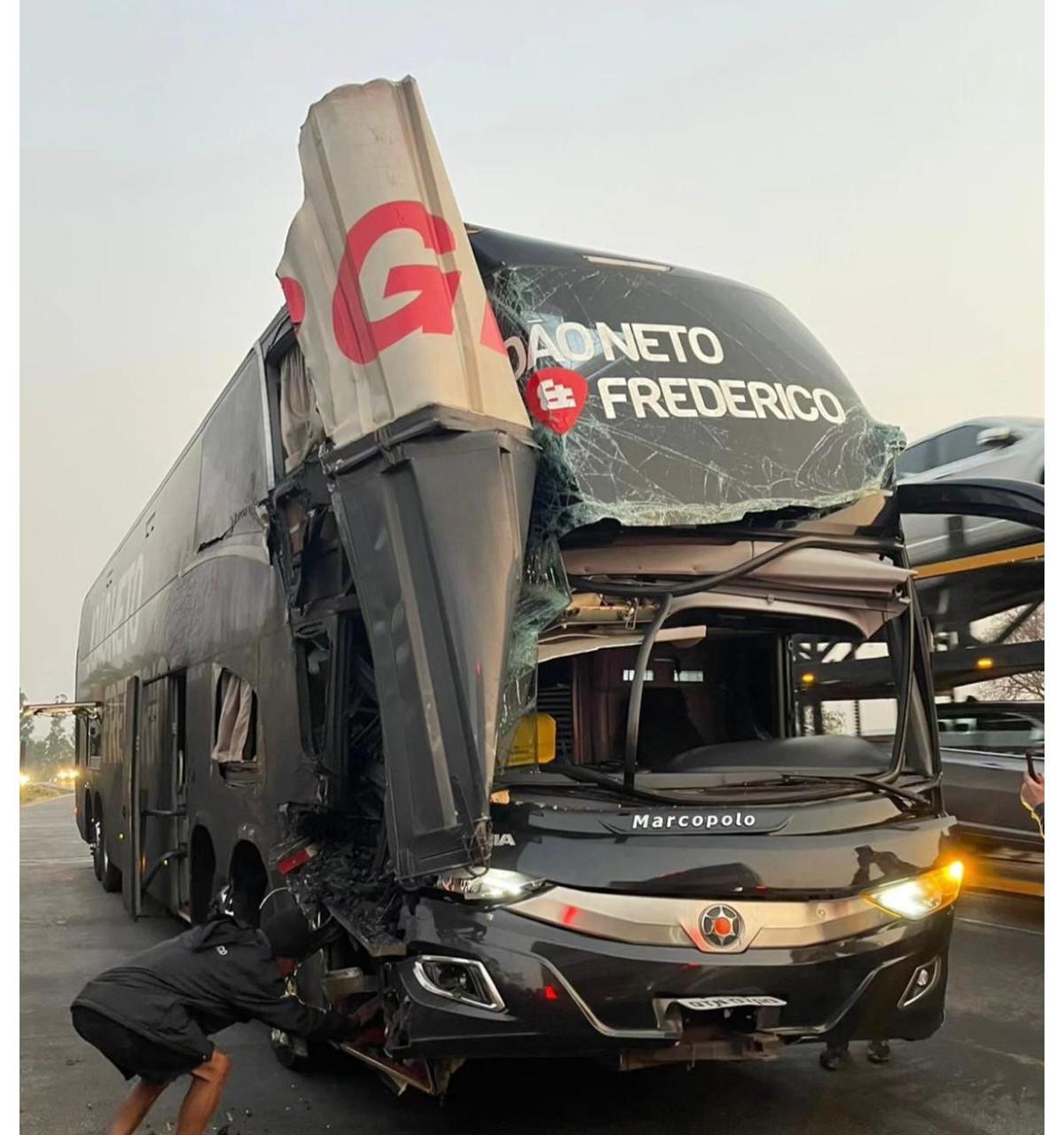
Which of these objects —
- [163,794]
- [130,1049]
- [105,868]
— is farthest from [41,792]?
[130,1049]

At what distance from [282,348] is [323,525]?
128 centimetres

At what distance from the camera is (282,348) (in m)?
5.97

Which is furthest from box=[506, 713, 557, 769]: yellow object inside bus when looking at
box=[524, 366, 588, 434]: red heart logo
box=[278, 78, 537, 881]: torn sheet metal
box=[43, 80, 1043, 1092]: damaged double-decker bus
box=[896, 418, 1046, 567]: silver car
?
box=[896, 418, 1046, 567]: silver car

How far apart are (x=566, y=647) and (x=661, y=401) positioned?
3.53 feet

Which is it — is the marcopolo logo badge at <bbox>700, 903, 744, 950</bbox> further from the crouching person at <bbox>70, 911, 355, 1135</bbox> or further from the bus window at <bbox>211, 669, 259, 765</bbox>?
the bus window at <bbox>211, 669, 259, 765</bbox>

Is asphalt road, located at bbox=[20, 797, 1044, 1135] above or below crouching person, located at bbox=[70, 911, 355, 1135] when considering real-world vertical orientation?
below

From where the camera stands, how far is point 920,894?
4496 millimetres

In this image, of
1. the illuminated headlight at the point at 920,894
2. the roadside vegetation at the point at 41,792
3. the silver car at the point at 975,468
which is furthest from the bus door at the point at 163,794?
the roadside vegetation at the point at 41,792

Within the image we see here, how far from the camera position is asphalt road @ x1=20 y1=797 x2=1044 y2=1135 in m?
4.96

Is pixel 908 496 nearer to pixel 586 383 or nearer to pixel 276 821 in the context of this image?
pixel 586 383

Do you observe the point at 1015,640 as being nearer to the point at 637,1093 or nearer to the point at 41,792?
the point at 637,1093

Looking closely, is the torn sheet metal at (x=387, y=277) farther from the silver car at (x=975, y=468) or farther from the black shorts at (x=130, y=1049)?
the silver car at (x=975, y=468)

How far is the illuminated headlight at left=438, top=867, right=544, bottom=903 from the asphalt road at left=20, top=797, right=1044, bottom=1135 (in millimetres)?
1484
